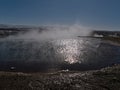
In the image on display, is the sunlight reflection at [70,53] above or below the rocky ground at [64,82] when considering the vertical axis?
above

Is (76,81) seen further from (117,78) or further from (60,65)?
(60,65)

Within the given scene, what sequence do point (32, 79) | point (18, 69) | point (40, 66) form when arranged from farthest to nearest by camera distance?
point (40, 66) → point (18, 69) → point (32, 79)

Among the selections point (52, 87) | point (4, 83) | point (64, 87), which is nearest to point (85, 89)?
point (64, 87)

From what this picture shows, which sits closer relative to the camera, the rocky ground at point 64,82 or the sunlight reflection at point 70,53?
the rocky ground at point 64,82

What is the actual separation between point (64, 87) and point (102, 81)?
396 centimetres

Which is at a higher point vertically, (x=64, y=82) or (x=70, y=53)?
(x=70, y=53)

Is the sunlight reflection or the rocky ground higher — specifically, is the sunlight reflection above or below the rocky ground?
above

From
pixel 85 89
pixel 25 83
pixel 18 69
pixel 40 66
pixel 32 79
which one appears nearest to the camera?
pixel 85 89

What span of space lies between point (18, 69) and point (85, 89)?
12793 mm

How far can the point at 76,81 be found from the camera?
18.1m

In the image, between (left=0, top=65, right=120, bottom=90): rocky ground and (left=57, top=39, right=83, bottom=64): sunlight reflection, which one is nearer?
(left=0, top=65, right=120, bottom=90): rocky ground

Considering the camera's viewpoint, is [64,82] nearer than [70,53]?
Yes

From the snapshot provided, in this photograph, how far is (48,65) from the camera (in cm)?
2880

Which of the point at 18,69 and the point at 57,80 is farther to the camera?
the point at 18,69
